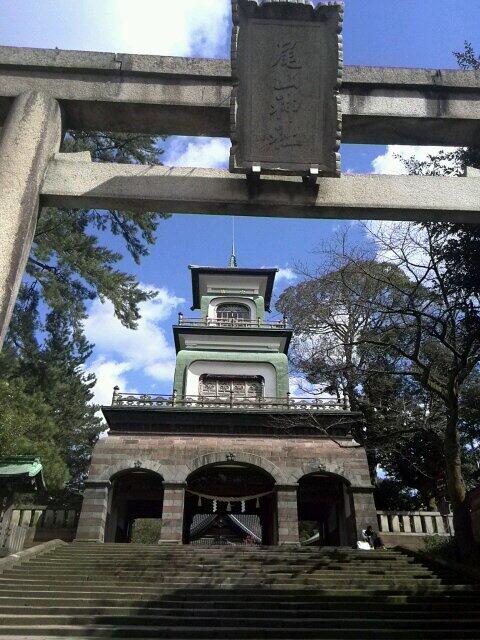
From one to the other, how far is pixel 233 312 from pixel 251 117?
18.7m

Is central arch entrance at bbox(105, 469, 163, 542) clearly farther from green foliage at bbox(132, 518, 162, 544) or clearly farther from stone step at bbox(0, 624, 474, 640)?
green foliage at bbox(132, 518, 162, 544)

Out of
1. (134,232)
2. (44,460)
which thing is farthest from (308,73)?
(44,460)

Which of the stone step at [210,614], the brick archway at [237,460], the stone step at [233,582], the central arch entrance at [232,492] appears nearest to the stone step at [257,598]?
the stone step at [210,614]

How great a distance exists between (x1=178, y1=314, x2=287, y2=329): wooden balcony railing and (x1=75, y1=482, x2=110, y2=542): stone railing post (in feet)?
25.7

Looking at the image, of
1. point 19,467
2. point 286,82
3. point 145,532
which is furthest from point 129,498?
point 145,532

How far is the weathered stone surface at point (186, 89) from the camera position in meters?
5.28

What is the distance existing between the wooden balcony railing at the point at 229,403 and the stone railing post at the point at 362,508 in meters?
3.00

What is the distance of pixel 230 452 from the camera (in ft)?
55.0

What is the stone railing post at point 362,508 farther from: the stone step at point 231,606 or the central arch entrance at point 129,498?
the stone step at point 231,606

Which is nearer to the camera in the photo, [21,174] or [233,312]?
[21,174]

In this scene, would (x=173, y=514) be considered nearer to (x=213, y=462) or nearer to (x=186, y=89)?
(x=213, y=462)

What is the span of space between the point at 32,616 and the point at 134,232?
12.1 meters

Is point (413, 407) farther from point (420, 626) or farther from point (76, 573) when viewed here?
point (76, 573)

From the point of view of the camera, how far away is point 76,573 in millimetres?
10062
